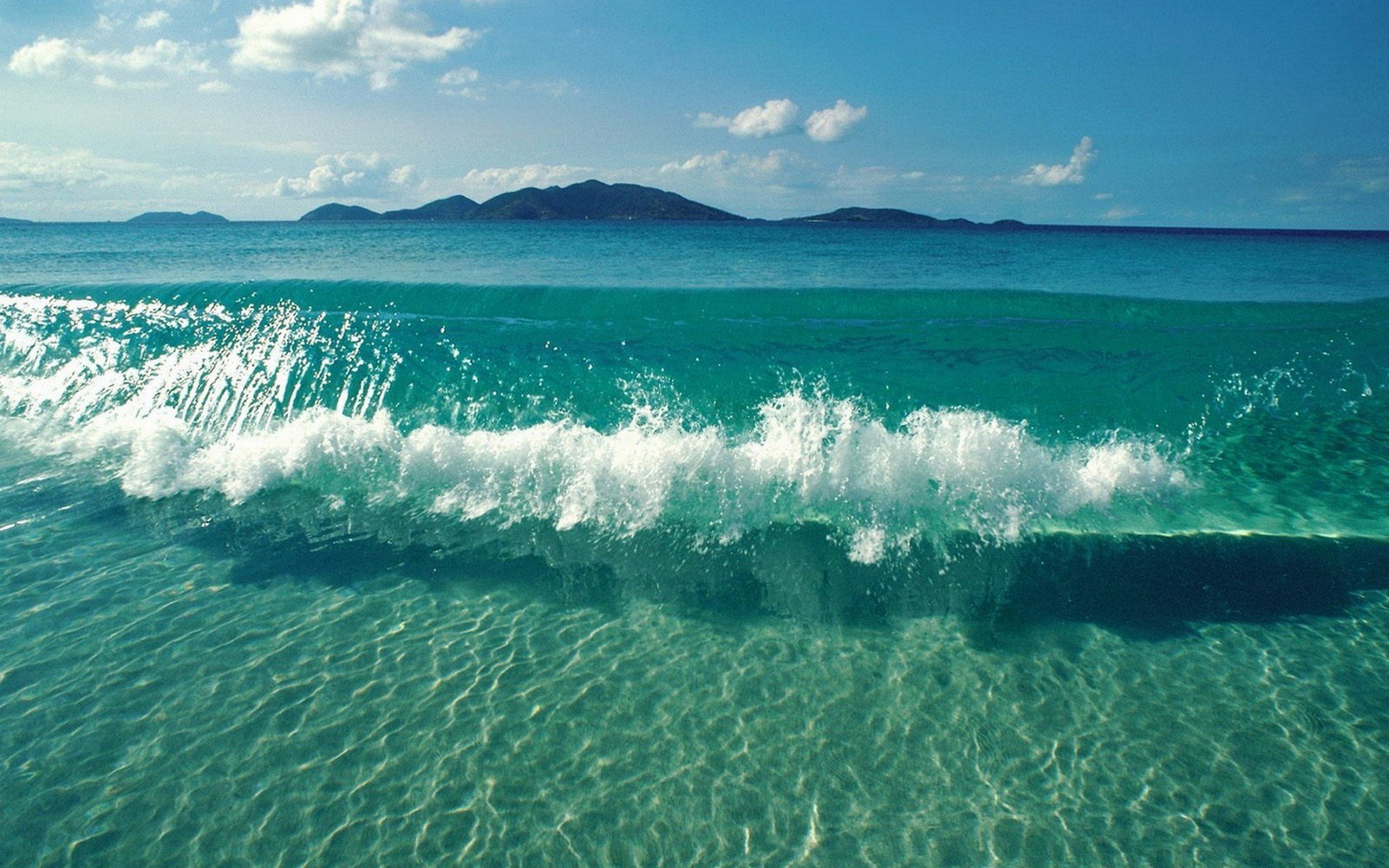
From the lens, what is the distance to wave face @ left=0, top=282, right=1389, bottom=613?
32.0 feet

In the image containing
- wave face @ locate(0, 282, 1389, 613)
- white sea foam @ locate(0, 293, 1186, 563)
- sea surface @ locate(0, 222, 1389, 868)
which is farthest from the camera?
white sea foam @ locate(0, 293, 1186, 563)

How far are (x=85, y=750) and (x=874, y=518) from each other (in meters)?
8.48

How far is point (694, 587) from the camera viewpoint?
825cm

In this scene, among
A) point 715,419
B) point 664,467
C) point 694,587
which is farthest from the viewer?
point 715,419

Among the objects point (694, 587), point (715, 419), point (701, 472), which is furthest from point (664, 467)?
point (694, 587)

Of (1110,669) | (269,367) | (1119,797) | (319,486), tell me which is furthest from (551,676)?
(269,367)

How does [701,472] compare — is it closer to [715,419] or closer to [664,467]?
[664,467]

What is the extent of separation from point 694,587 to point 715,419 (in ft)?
15.1

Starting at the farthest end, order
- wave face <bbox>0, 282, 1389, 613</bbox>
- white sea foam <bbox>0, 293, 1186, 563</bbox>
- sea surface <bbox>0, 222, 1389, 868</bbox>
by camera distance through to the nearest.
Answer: white sea foam <bbox>0, 293, 1186, 563</bbox>
wave face <bbox>0, 282, 1389, 613</bbox>
sea surface <bbox>0, 222, 1389, 868</bbox>

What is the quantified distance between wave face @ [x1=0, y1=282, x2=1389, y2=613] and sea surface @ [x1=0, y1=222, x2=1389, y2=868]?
9cm

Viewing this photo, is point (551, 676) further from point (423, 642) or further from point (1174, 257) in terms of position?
point (1174, 257)

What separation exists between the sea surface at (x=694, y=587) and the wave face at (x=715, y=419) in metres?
0.09

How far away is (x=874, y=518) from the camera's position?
9.80 metres

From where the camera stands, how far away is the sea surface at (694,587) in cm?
536
